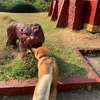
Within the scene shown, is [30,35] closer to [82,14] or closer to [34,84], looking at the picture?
[34,84]

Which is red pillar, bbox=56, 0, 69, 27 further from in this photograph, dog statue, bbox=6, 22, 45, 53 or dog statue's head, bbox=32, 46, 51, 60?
dog statue's head, bbox=32, 46, 51, 60

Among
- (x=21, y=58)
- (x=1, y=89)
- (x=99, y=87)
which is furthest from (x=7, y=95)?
(x=99, y=87)

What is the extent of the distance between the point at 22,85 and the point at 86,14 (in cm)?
355

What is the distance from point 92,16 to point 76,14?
0.43 metres

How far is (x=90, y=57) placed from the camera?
4762 mm

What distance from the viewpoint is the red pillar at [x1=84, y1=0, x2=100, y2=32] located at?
589cm

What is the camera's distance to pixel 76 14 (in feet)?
20.1

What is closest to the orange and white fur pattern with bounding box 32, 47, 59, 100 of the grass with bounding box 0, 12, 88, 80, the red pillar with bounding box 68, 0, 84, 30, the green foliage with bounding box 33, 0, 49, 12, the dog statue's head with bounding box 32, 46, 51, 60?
the dog statue's head with bounding box 32, 46, 51, 60

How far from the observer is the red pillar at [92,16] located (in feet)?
19.3

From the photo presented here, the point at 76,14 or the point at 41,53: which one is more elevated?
the point at 76,14

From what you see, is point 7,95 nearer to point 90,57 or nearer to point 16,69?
point 16,69

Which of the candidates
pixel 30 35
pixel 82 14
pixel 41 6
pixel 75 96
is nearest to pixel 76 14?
pixel 82 14

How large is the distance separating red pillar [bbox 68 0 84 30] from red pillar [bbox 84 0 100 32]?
0.63 ft

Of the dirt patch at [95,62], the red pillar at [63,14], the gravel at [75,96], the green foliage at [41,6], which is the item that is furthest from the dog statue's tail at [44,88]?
the green foliage at [41,6]
